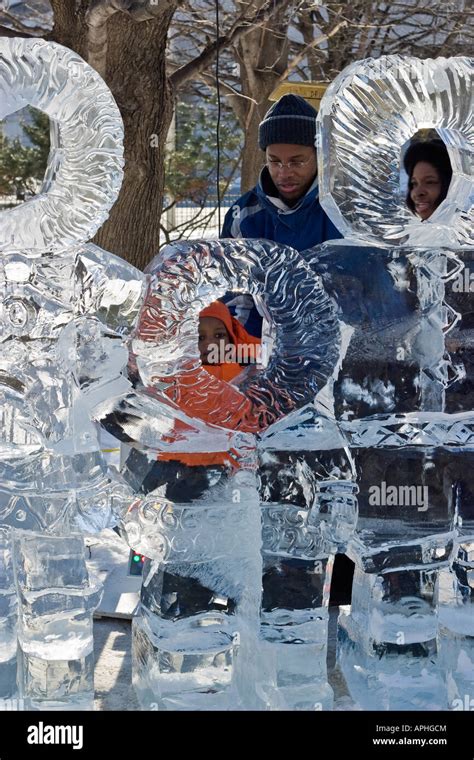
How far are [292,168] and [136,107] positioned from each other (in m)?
2.05

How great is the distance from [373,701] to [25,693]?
77 cm

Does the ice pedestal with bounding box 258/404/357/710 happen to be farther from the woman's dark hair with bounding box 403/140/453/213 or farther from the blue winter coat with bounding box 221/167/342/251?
the woman's dark hair with bounding box 403/140/453/213

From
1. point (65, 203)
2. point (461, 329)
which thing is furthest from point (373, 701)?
point (65, 203)

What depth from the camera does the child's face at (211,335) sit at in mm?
2846

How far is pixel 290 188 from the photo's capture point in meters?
3.15

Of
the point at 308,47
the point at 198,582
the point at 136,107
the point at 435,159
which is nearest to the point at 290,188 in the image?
the point at 435,159

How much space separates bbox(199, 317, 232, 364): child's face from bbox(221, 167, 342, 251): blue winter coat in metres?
0.41

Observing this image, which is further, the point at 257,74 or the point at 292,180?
the point at 257,74

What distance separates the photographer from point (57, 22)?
200 inches
